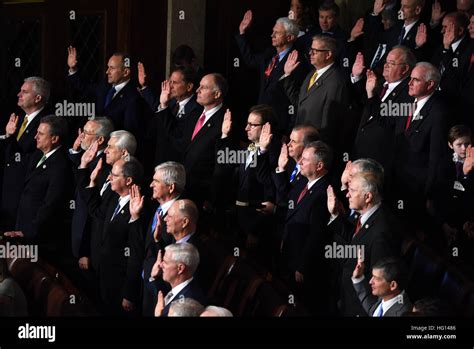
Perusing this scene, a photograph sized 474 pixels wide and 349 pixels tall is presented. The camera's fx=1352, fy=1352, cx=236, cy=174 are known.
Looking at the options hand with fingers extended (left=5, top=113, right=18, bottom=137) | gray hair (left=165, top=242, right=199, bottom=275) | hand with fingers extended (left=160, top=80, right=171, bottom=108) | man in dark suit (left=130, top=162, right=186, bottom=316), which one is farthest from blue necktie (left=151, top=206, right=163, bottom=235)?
hand with fingers extended (left=5, top=113, right=18, bottom=137)

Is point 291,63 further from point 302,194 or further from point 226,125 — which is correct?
point 302,194

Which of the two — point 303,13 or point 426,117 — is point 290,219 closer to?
point 426,117

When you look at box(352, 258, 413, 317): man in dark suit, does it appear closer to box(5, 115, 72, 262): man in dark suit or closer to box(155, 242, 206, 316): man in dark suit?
box(155, 242, 206, 316): man in dark suit

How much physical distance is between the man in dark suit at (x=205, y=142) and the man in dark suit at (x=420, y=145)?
0.80 meters

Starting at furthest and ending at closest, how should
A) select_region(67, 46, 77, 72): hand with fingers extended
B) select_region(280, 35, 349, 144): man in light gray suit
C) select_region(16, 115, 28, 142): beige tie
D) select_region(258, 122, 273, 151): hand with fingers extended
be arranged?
select_region(67, 46, 77, 72): hand with fingers extended → select_region(16, 115, 28, 142): beige tie → select_region(280, 35, 349, 144): man in light gray suit → select_region(258, 122, 273, 151): hand with fingers extended

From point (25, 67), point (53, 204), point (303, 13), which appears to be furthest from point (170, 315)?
point (25, 67)

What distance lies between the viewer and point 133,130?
617cm

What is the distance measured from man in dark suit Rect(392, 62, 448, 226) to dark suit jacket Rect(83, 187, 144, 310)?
1.07m

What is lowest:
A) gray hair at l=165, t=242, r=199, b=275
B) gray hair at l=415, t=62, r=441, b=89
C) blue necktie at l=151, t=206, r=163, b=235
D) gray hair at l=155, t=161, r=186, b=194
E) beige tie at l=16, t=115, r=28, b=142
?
gray hair at l=165, t=242, r=199, b=275

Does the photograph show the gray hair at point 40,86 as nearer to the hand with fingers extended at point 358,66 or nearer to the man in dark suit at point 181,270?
the hand with fingers extended at point 358,66

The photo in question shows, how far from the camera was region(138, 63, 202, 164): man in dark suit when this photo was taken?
5879 millimetres

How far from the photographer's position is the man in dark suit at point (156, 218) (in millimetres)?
5148

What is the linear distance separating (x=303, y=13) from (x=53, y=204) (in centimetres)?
160

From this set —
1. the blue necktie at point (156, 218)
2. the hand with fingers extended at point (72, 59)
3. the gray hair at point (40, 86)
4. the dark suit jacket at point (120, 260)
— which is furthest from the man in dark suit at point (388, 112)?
the hand with fingers extended at point (72, 59)
